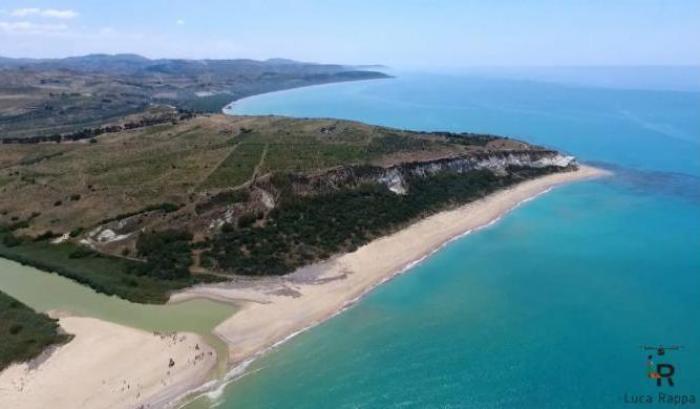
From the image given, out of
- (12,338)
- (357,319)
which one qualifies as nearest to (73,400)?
(12,338)

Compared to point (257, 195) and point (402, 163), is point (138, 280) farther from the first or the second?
point (402, 163)

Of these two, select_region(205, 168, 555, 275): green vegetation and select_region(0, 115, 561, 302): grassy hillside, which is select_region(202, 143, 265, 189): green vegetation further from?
select_region(205, 168, 555, 275): green vegetation

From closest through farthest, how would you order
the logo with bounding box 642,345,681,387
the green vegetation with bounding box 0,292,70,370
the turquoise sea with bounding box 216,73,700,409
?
the turquoise sea with bounding box 216,73,700,409
the logo with bounding box 642,345,681,387
the green vegetation with bounding box 0,292,70,370

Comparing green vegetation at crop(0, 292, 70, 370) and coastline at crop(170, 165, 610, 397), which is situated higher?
coastline at crop(170, 165, 610, 397)

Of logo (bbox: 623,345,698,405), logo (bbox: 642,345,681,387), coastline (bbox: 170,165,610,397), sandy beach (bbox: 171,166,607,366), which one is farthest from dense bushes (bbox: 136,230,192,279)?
logo (bbox: 642,345,681,387)

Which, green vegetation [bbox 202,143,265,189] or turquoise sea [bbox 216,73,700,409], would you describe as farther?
green vegetation [bbox 202,143,265,189]

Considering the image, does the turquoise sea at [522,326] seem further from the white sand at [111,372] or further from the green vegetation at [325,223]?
the green vegetation at [325,223]

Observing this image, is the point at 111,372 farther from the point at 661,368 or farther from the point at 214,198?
the point at 661,368

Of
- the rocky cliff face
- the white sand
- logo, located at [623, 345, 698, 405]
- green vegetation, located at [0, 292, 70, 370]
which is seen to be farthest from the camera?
the rocky cliff face
